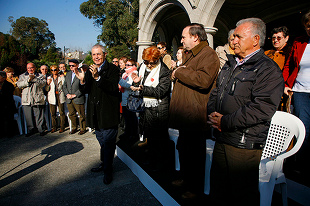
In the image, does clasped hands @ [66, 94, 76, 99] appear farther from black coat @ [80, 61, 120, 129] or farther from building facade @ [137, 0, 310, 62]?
building facade @ [137, 0, 310, 62]

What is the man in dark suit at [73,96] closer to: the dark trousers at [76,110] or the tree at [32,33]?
the dark trousers at [76,110]

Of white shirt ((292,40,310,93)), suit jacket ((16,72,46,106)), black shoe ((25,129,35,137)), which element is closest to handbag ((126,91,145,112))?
white shirt ((292,40,310,93))

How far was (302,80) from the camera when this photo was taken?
7.90ft

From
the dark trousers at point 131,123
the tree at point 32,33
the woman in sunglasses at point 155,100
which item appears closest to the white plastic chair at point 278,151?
the woman in sunglasses at point 155,100

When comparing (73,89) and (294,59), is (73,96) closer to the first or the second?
(73,89)

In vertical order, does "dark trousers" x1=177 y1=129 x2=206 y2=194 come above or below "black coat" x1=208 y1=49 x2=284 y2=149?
below

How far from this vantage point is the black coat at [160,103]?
9.90 feet

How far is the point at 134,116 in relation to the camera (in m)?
4.87

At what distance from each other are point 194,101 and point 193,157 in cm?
70

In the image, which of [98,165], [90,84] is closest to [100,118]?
[90,84]

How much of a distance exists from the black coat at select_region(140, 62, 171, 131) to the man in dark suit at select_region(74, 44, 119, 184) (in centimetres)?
51

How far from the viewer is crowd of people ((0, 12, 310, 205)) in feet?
5.38

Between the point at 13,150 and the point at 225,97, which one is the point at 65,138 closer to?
the point at 13,150

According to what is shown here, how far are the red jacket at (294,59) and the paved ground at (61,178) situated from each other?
2.44 meters
